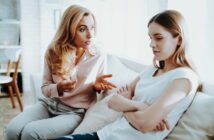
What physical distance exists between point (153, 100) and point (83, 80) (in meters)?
0.62

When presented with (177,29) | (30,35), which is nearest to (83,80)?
(177,29)

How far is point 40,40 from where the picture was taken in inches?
141

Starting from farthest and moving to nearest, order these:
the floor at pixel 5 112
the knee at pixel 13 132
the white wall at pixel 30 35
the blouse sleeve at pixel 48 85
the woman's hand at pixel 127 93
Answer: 1. the white wall at pixel 30 35
2. the floor at pixel 5 112
3. the blouse sleeve at pixel 48 85
4. the knee at pixel 13 132
5. the woman's hand at pixel 127 93

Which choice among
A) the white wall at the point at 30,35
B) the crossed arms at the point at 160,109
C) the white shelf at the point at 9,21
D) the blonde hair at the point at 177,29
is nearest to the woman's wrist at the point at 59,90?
the crossed arms at the point at 160,109

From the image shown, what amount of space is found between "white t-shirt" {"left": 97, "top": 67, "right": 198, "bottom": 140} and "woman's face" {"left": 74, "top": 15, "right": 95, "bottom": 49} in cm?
53

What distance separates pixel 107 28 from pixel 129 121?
2.01 metres

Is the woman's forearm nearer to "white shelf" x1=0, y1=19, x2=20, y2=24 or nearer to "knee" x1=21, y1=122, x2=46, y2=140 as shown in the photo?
"knee" x1=21, y1=122, x2=46, y2=140

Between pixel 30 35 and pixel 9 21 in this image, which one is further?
pixel 9 21

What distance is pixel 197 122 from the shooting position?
1129mm

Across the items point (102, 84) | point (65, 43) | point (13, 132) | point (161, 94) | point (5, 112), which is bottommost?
point (5, 112)

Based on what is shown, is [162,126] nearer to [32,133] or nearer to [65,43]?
[32,133]

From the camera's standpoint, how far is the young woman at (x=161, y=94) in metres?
1.09

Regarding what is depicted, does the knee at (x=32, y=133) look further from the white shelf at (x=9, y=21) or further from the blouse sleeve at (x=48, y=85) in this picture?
the white shelf at (x=9, y=21)

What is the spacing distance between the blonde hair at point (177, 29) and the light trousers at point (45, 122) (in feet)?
2.30
